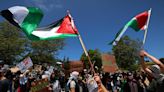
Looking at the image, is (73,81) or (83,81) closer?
(73,81)

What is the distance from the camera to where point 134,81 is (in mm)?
12227

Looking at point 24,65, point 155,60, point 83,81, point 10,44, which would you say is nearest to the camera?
point 155,60

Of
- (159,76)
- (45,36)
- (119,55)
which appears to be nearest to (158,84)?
(159,76)

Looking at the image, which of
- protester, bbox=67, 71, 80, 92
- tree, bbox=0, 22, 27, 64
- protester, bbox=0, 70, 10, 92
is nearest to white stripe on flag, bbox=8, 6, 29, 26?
protester, bbox=67, 71, 80, 92

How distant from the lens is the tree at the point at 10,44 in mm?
59625

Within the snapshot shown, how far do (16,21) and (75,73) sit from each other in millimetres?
1896

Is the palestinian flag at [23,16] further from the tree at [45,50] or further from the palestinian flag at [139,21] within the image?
the tree at [45,50]

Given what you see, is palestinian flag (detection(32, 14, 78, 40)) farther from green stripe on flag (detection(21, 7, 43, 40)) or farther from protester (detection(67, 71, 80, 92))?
protester (detection(67, 71, 80, 92))

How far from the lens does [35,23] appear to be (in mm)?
7898

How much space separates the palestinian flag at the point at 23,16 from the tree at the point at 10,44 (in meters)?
52.1

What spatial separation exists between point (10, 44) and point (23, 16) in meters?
53.3

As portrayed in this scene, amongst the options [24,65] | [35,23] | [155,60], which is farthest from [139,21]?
[24,65]

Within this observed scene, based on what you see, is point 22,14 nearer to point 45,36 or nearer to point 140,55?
point 45,36

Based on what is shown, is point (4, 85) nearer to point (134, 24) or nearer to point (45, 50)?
point (134, 24)
